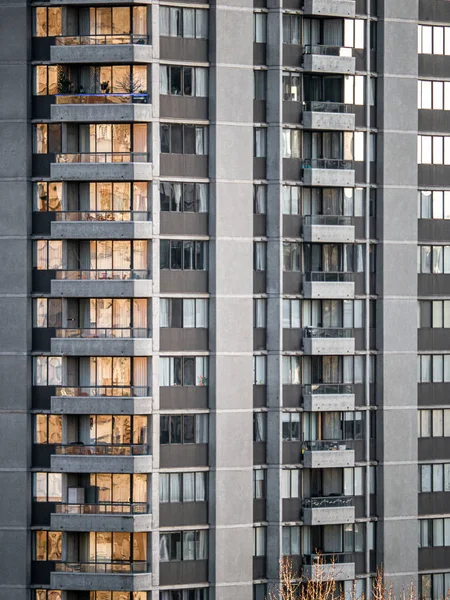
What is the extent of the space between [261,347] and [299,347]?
71.4 inches

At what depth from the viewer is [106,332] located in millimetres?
70000

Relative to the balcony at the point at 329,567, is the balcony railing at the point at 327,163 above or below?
above

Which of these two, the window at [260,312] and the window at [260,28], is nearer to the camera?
the window at [260,28]

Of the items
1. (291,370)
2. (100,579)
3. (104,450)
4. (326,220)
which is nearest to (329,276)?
(326,220)

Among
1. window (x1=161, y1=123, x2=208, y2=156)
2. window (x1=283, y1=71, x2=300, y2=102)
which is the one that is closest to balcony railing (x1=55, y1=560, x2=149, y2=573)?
window (x1=161, y1=123, x2=208, y2=156)

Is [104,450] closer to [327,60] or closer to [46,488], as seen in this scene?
[46,488]

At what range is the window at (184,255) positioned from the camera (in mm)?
69875

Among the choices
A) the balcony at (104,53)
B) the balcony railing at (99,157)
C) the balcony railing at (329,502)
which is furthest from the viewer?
the balcony railing at (329,502)

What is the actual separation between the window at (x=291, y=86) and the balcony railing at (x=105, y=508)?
19.6 metres

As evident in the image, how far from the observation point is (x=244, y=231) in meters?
70.4

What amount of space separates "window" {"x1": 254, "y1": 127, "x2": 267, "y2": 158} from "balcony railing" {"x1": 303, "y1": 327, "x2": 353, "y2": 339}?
8.27m

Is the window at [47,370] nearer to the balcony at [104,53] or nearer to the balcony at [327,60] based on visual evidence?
the balcony at [104,53]

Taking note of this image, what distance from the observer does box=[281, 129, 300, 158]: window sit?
2810 inches

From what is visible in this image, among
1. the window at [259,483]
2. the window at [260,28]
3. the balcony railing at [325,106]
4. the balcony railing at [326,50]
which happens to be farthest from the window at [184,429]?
the balcony railing at [326,50]
